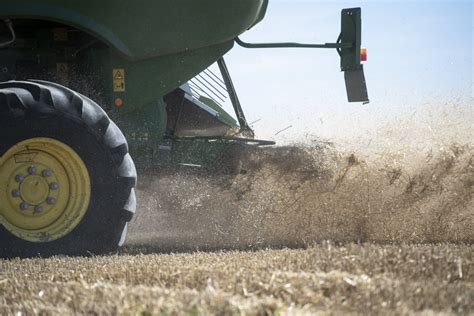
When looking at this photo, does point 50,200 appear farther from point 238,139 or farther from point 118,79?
point 238,139

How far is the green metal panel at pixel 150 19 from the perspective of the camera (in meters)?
5.50

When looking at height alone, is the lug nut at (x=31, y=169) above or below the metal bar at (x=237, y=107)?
below

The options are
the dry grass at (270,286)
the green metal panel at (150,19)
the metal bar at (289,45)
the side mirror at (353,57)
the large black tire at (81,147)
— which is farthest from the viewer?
the side mirror at (353,57)

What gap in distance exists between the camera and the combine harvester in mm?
4898

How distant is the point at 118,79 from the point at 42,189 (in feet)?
4.64

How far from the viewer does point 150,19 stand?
590cm

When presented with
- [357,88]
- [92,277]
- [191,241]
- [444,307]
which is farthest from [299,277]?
[357,88]

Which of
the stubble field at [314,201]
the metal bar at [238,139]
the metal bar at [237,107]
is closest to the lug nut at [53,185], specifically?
the stubble field at [314,201]

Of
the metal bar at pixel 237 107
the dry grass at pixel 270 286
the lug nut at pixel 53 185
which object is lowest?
the dry grass at pixel 270 286

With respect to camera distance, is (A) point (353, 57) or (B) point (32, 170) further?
(A) point (353, 57)

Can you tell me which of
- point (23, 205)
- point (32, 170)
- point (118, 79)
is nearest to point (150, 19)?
point (118, 79)

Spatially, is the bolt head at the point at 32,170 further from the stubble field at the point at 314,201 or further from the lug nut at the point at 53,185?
the stubble field at the point at 314,201

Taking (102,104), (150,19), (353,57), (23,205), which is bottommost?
(23,205)

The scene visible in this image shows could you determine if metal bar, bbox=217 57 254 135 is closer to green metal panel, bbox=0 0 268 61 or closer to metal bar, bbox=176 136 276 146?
metal bar, bbox=176 136 276 146
